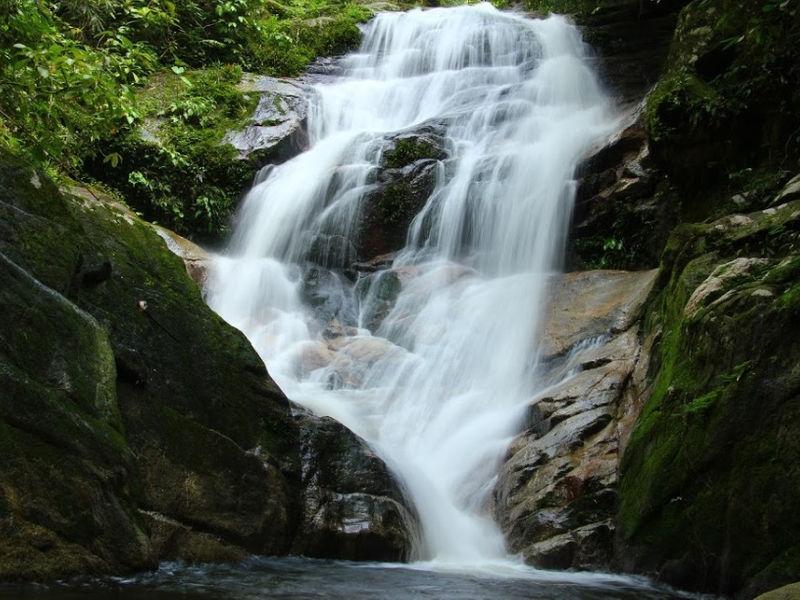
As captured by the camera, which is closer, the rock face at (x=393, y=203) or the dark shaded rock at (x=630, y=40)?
the rock face at (x=393, y=203)

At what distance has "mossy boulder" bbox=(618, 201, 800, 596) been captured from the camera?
4.29 m

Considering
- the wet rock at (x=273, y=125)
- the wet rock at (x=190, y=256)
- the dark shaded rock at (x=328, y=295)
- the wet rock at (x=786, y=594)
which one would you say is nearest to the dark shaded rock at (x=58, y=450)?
the wet rock at (x=786, y=594)

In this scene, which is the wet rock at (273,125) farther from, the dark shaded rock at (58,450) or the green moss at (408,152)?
the dark shaded rock at (58,450)

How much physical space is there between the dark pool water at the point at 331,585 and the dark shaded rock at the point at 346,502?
0.19 metres

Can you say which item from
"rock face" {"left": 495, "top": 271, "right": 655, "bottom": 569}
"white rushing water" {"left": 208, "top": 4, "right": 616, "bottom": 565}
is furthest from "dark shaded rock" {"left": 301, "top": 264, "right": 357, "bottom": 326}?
"rock face" {"left": 495, "top": 271, "right": 655, "bottom": 569}

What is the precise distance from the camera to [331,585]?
4.41 metres

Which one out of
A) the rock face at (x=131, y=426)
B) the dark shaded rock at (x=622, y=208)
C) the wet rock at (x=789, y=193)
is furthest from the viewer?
the dark shaded rock at (x=622, y=208)

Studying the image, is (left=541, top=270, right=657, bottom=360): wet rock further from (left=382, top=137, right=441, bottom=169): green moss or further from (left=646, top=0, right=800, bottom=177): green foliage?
(left=382, top=137, right=441, bottom=169): green moss

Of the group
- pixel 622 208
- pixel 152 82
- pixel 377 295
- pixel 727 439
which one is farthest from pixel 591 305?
pixel 152 82

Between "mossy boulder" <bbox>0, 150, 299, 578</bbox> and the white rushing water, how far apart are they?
1529 mm

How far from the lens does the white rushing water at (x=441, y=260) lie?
7578 mm

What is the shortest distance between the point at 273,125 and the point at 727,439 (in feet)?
36.2

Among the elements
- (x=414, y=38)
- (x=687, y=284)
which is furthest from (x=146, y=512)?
(x=414, y=38)

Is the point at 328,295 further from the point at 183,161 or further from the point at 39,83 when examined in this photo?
the point at 39,83
